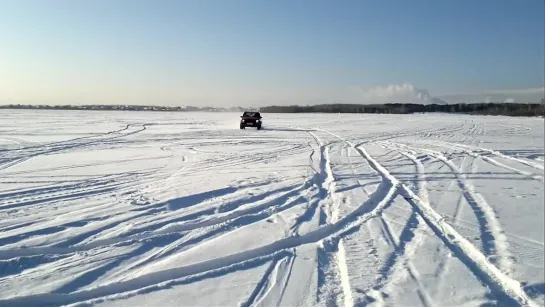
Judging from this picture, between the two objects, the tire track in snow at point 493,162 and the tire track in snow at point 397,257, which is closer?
the tire track in snow at point 397,257

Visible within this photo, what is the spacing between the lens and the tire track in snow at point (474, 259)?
3774 millimetres

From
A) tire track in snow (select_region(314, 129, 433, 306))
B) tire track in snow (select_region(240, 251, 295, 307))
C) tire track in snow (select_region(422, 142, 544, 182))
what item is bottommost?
tire track in snow (select_region(240, 251, 295, 307))

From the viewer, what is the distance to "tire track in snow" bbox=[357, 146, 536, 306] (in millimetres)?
3774

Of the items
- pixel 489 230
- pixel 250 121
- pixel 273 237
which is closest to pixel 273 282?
pixel 273 237

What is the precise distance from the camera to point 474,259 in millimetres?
4578

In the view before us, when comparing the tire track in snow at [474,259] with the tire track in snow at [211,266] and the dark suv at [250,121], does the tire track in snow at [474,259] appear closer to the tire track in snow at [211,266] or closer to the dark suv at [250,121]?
the tire track in snow at [211,266]

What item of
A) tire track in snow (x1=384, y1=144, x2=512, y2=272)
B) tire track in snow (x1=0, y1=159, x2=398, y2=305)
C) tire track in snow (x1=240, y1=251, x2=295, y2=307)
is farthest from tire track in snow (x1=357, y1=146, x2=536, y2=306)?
tire track in snow (x1=240, y1=251, x2=295, y2=307)

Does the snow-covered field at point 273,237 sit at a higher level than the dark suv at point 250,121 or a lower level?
lower

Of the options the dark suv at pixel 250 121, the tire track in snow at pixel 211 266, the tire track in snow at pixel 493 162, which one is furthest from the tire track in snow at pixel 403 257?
the dark suv at pixel 250 121

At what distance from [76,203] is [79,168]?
4.62 m

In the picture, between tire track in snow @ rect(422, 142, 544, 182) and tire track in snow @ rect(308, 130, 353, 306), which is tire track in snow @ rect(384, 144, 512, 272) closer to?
tire track in snow @ rect(422, 142, 544, 182)

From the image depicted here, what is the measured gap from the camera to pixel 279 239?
17.7 ft

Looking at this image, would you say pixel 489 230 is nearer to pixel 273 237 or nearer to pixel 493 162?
pixel 273 237

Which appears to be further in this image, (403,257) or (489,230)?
(489,230)
